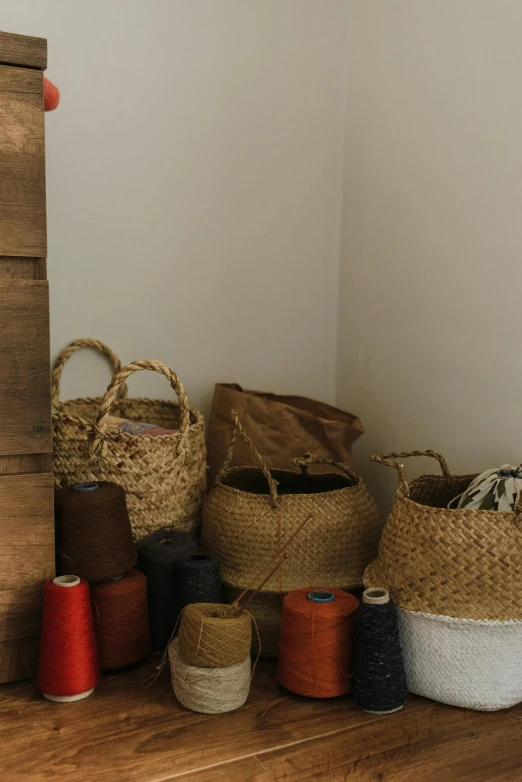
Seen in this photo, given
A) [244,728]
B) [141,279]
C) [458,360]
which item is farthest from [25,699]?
[458,360]

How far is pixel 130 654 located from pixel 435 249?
1.20 metres

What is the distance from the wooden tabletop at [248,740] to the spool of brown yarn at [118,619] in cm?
6

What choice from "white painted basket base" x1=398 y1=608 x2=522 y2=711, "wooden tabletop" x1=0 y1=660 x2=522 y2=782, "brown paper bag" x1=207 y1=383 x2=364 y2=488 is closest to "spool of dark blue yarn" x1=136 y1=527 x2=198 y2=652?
"wooden tabletop" x1=0 y1=660 x2=522 y2=782

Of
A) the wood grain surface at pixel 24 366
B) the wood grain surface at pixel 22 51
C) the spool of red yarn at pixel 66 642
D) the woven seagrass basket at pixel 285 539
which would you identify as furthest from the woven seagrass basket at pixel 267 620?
the wood grain surface at pixel 22 51

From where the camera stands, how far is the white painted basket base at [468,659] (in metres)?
1.48

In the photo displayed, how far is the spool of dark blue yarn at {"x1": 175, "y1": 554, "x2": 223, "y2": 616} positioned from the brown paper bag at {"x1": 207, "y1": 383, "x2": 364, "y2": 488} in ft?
1.48

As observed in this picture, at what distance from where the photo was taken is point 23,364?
4.87 ft

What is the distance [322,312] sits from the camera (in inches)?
94.9

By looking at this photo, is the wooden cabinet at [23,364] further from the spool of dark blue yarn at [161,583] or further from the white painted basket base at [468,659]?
the white painted basket base at [468,659]

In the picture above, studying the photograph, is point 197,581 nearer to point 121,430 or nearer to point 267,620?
point 267,620

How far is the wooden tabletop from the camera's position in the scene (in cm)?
132

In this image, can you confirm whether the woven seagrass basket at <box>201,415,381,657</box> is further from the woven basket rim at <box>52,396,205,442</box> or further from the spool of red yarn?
the spool of red yarn

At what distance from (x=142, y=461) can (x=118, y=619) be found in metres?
0.36

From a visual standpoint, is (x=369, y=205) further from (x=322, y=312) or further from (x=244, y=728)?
(x=244, y=728)
